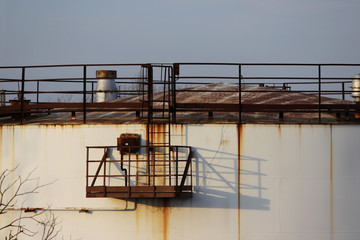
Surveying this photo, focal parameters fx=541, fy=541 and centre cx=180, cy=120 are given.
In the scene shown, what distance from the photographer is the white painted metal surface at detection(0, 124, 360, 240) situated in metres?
12.4

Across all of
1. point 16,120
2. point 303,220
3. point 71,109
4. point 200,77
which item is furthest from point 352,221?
point 16,120

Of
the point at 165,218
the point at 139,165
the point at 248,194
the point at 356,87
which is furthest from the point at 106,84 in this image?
the point at 356,87

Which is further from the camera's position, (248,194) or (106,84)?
(106,84)

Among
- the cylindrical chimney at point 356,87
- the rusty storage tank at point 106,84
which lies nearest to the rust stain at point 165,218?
the rusty storage tank at point 106,84

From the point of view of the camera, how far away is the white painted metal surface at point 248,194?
40.7ft

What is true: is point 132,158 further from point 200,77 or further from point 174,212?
point 200,77

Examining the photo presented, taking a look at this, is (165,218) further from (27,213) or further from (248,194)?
(27,213)

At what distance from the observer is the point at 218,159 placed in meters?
12.6

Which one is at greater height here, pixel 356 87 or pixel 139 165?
pixel 356 87

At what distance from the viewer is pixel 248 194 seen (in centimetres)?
1245

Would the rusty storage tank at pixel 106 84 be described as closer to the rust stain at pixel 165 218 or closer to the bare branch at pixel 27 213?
the bare branch at pixel 27 213

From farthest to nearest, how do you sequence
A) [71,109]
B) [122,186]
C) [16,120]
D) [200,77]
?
[16,120] < [71,109] < [200,77] < [122,186]

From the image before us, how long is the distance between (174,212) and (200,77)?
3.36m

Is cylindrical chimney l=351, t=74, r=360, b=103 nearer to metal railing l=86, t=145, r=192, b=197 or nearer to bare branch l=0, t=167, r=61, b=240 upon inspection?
metal railing l=86, t=145, r=192, b=197
